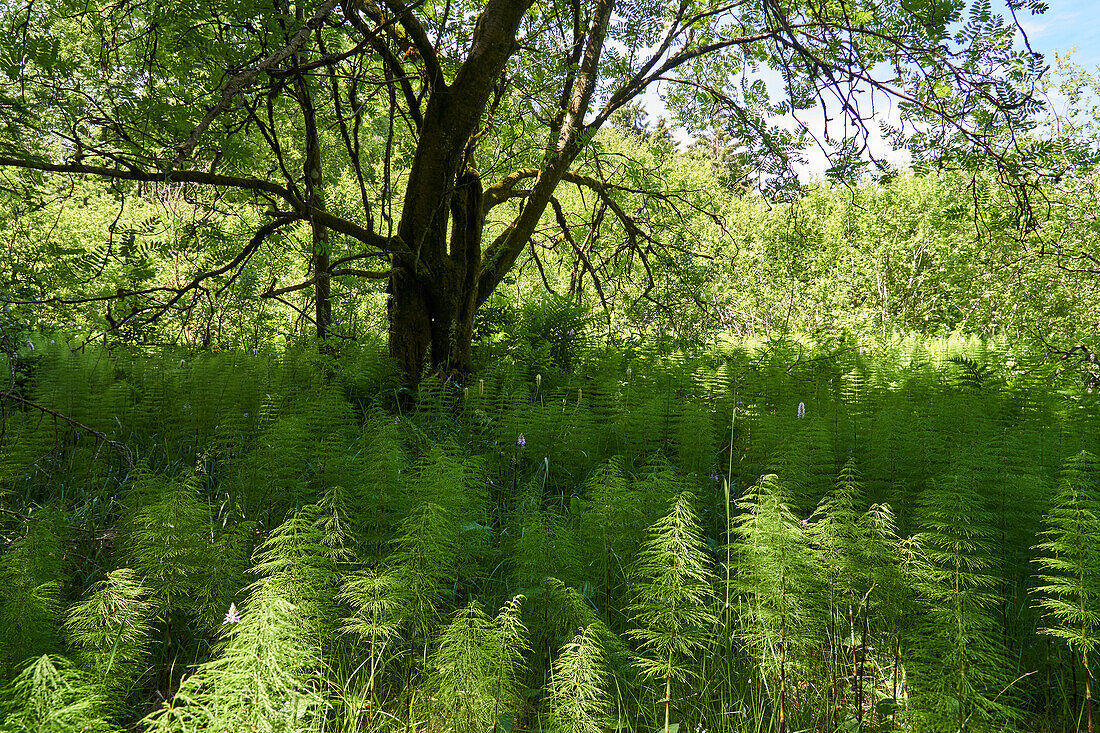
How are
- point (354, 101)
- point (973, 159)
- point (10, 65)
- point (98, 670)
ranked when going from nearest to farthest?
point (98, 670) → point (10, 65) → point (973, 159) → point (354, 101)

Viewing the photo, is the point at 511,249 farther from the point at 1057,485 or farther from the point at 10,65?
the point at 1057,485

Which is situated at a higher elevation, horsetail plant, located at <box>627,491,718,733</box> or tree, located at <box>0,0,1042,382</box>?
tree, located at <box>0,0,1042,382</box>

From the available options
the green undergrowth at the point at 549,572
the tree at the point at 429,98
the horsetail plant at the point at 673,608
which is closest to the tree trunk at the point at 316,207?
the tree at the point at 429,98

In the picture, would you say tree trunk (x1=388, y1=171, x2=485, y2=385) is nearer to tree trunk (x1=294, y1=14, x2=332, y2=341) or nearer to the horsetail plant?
tree trunk (x1=294, y1=14, x2=332, y2=341)

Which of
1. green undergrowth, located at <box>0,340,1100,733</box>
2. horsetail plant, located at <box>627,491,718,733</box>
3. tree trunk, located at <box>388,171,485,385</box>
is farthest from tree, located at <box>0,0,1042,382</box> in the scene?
horsetail plant, located at <box>627,491,718,733</box>

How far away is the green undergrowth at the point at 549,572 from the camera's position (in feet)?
6.48

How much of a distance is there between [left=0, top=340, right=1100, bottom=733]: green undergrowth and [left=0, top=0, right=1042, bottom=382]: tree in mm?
1447

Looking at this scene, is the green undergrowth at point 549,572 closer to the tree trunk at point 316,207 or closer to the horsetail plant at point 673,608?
the horsetail plant at point 673,608

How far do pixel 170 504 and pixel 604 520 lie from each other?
182 cm

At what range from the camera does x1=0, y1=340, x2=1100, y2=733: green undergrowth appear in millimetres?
1976

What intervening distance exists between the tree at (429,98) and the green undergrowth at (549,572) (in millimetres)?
1447

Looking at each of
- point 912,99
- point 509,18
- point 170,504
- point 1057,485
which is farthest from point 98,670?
point 912,99

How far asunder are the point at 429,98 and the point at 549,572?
13.9 feet

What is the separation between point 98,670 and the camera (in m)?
1.93
